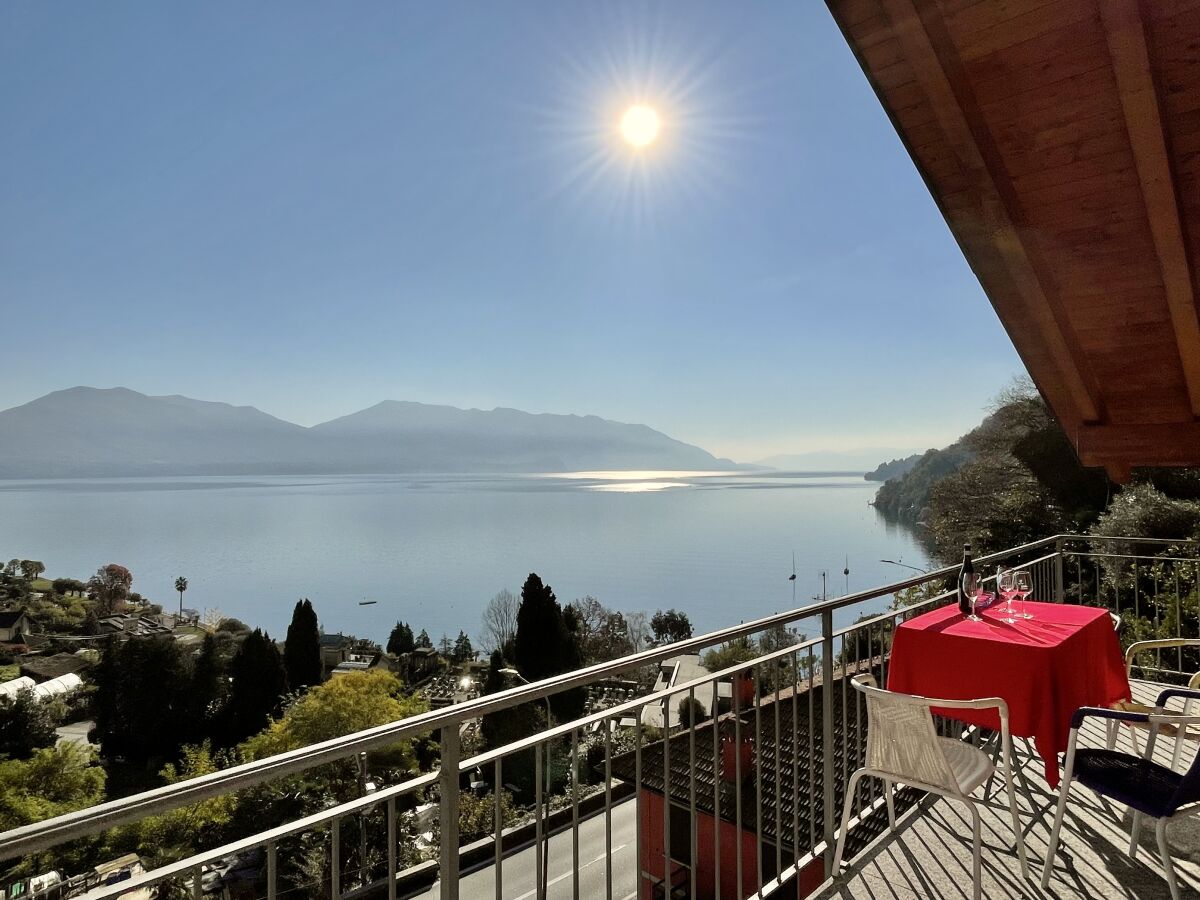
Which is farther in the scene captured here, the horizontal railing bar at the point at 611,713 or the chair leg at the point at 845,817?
the chair leg at the point at 845,817

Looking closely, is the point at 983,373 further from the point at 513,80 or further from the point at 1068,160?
the point at 1068,160

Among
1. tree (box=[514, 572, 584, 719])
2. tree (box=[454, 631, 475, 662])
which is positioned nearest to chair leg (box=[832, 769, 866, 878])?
tree (box=[514, 572, 584, 719])

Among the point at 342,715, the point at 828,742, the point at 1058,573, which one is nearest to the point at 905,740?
the point at 828,742

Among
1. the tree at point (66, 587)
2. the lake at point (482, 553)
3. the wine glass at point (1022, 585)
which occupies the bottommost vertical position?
the lake at point (482, 553)

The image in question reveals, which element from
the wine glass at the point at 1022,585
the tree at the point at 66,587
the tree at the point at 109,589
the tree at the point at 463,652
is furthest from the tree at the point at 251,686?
the tree at the point at 66,587

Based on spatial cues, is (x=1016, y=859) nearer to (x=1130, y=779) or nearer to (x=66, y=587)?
(x=1130, y=779)

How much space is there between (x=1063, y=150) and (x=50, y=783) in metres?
34.6

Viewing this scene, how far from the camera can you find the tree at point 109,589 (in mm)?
59250

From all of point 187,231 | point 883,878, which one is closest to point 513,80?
point 883,878

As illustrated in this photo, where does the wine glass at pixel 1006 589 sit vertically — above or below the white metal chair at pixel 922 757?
above

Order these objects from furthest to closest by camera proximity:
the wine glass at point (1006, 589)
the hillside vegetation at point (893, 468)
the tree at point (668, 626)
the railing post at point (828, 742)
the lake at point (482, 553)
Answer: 1. the lake at point (482, 553)
2. the hillside vegetation at point (893, 468)
3. the tree at point (668, 626)
4. the wine glass at point (1006, 589)
5. the railing post at point (828, 742)

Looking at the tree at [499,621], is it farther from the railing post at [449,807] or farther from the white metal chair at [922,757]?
the railing post at [449,807]

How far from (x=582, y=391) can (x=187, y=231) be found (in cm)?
7741

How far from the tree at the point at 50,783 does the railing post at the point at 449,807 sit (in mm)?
31175
